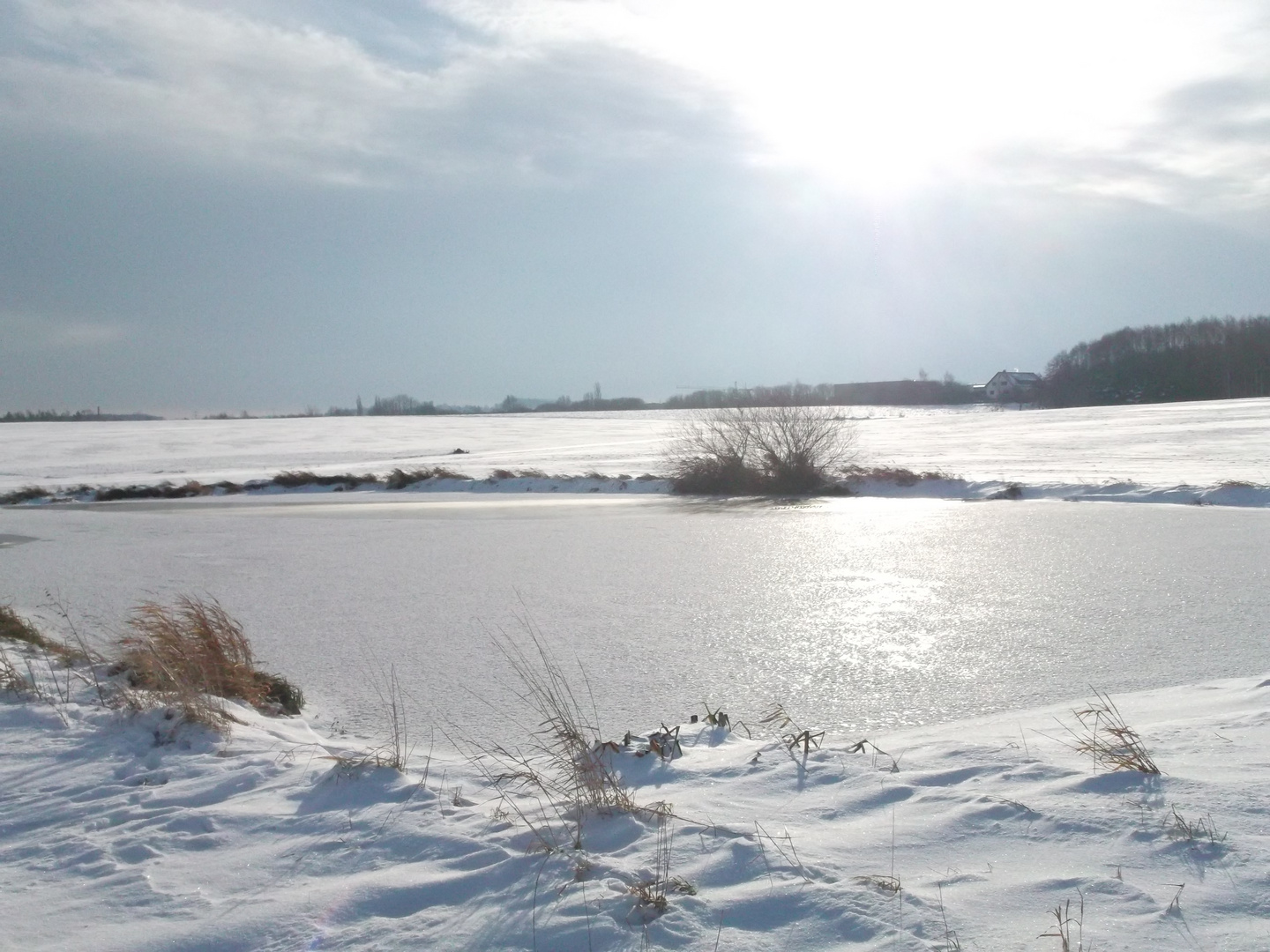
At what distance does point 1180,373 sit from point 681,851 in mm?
71450

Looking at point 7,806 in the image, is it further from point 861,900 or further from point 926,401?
point 926,401

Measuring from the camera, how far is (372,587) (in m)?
8.99

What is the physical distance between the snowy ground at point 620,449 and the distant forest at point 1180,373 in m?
21.8

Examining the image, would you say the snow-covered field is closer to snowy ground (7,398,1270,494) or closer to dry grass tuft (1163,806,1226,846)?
dry grass tuft (1163,806,1226,846)

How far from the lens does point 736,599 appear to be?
805cm

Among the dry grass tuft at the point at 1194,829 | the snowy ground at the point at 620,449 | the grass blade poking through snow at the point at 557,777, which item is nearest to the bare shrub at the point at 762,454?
the snowy ground at the point at 620,449

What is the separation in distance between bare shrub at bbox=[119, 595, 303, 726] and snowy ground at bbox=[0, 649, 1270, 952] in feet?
1.39

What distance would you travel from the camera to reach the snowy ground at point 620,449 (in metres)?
21.2

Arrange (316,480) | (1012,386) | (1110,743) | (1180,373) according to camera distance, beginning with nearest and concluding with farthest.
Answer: (1110,743) < (316,480) < (1180,373) < (1012,386)

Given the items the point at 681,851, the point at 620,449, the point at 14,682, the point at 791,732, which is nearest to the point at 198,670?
the point at 14,682

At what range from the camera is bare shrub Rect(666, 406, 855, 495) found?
21.2 meters

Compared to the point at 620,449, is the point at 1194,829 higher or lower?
lower

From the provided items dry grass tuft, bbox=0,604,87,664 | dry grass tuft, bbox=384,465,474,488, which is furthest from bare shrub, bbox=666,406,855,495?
dry grass tuft, bbox=0,604,87,664

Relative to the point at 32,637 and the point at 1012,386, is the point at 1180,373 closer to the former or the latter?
the point at 1012,386
